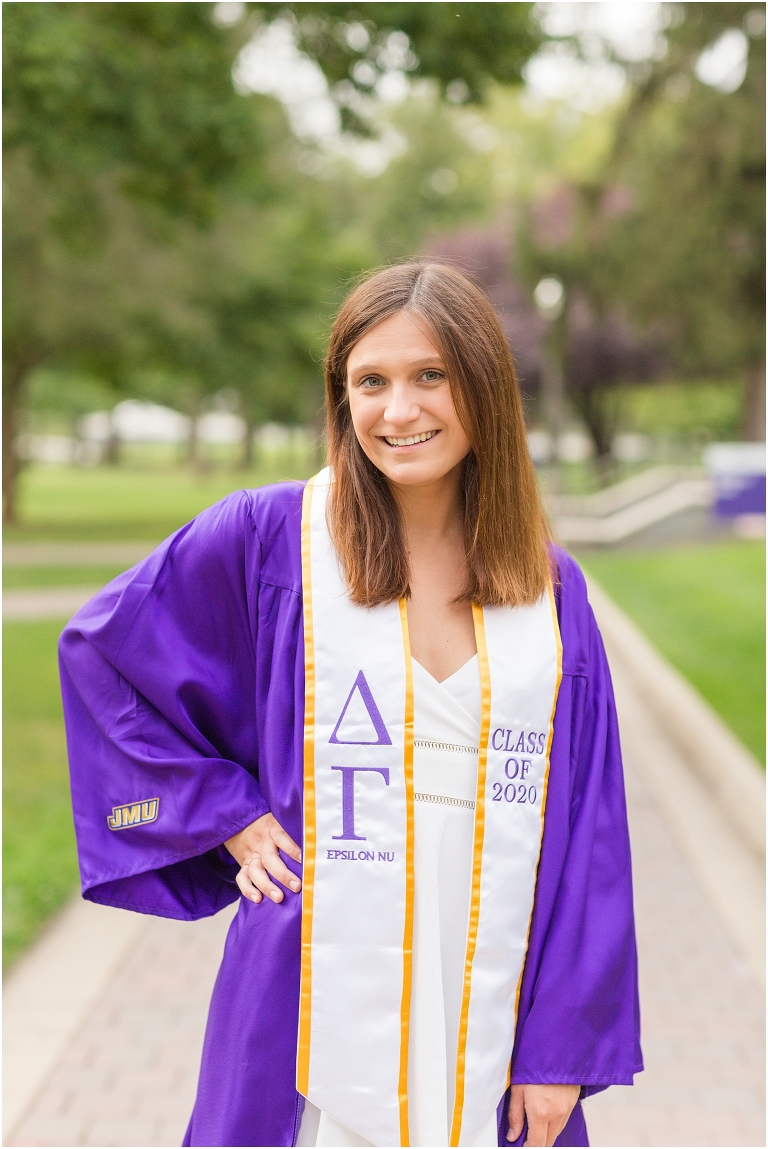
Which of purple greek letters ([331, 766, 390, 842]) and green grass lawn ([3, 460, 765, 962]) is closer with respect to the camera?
purple greek letters ([331, 766, 390, 842])

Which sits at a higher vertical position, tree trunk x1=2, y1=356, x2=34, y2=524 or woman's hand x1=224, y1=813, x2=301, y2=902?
tree trunk x1=2, y1=356, x2=34, y2=524

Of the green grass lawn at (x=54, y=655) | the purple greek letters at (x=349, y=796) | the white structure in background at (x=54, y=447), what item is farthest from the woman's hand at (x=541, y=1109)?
the white structure in background at (x=54, y=447)

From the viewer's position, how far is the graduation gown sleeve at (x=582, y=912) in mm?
2152

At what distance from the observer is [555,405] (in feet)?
84.2

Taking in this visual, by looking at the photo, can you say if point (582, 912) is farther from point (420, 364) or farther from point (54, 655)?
point (54, 655)

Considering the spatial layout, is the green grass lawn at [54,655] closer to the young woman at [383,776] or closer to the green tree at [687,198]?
the young woman at [383,776]

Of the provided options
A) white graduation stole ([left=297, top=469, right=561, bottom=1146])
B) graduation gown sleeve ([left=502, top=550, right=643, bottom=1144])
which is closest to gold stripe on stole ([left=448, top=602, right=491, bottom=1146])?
white graduation stole ([left=297, top=469, right=561, bottom=1146])

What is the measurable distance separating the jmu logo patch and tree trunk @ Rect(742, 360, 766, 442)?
2569cm

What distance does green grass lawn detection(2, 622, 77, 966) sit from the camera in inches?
201

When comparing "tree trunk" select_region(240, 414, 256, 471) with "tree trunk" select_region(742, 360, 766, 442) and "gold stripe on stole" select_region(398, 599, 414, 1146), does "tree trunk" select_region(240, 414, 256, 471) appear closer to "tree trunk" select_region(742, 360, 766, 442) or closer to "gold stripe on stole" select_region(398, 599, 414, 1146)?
"tree trunk" select_region(742, 360, 766, 442)

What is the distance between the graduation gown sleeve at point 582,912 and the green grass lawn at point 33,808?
3055mm

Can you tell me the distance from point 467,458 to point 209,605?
60 cm

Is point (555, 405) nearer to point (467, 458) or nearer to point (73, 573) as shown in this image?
point (73, 573)

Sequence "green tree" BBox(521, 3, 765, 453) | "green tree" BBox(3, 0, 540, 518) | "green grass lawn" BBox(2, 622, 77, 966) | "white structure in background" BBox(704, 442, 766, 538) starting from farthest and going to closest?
"white structure in background" BBox(704, 442, 766, 538), "green tree" BBox(521, 3, 765, 453), "green tree" BBox(3, 0, 540, 518), "green grass lawn" BBox(2, 622, 77, 966)
